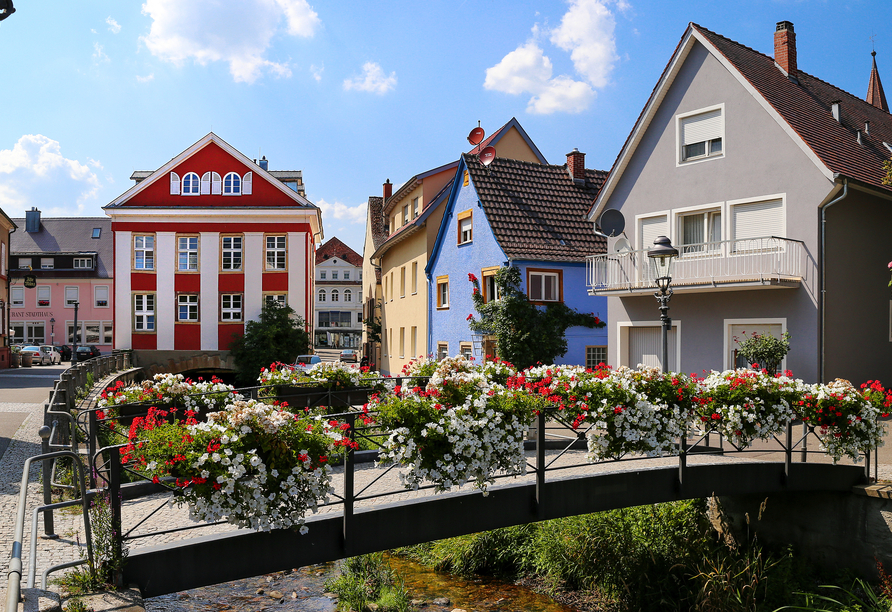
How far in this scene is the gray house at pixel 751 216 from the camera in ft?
54.7

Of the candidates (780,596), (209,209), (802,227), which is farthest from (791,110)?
(209,209)

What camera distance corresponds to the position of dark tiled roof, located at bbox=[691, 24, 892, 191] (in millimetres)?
16953

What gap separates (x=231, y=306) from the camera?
33312mm

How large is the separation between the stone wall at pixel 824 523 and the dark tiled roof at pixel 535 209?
13.1 meters

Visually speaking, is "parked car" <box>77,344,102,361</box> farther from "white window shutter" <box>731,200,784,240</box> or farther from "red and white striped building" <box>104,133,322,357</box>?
"white window shutter" <box>731,200,784,240</box>

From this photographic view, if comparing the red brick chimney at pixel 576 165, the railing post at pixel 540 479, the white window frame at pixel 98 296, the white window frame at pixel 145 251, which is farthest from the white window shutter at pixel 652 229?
the white window frame at pixel 98 296

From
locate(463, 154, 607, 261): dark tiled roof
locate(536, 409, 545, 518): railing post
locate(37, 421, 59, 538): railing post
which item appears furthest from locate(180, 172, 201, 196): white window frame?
locate(536, 409, 545, 518): railing post

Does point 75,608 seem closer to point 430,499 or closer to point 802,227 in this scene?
point 430,499

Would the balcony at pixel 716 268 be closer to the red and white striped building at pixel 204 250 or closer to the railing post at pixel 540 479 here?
the railing post at pixel 540 479

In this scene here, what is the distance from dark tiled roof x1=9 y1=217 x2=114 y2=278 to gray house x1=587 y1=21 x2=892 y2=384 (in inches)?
1923

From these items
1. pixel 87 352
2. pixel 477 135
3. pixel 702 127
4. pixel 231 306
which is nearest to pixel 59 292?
pixel 87 352

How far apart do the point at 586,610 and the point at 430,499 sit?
4.55 m

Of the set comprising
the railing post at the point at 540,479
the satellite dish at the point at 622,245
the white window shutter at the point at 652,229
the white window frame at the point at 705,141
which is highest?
the white window frame at the point at 705,141

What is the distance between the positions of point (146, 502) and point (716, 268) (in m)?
14.2
